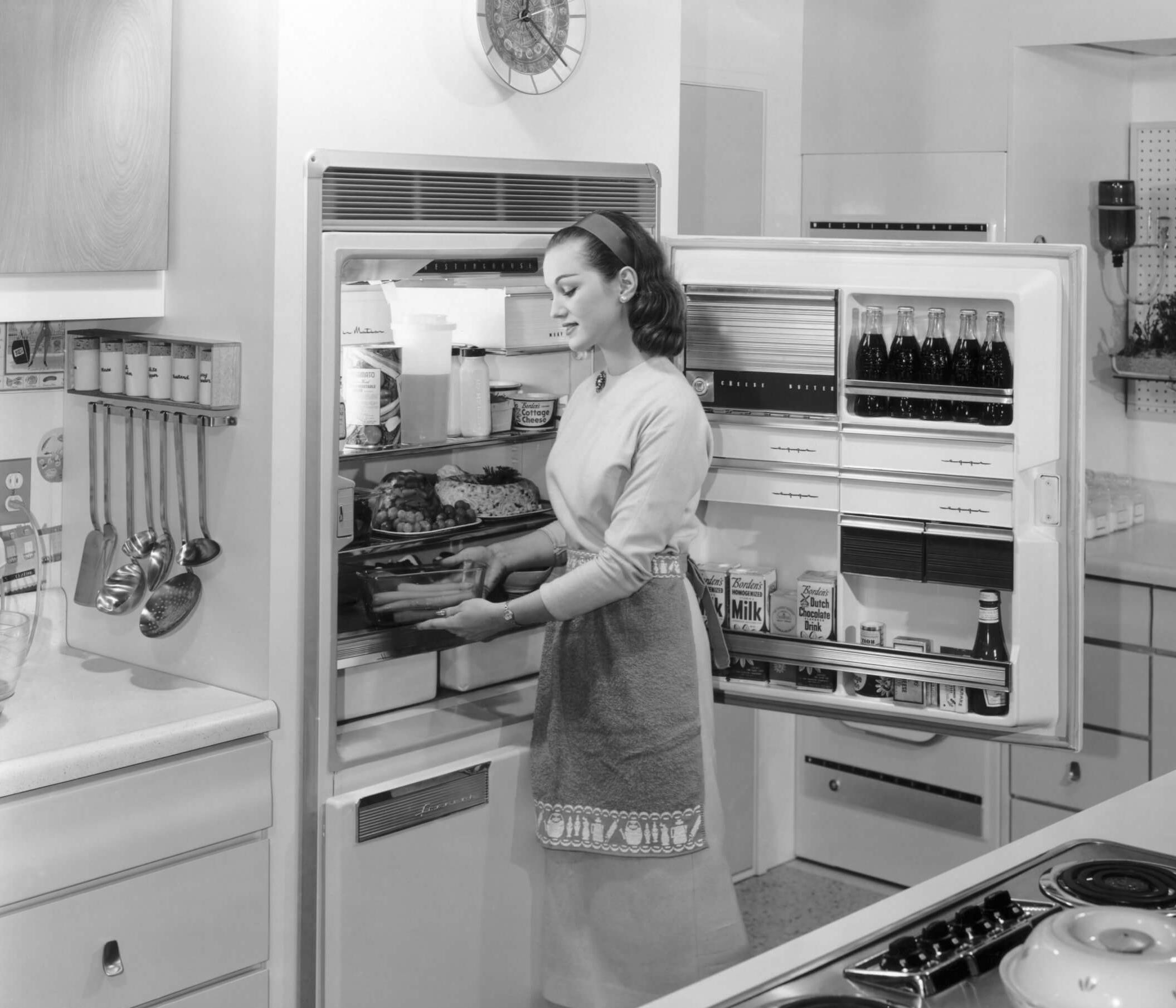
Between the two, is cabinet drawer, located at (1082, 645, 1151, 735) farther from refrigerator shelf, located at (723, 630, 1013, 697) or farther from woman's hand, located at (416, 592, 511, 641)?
woman's hand, located at (416, 592, 511, 641)

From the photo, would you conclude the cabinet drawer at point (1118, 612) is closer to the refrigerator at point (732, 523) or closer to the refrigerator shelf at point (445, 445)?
the refrigerator at point (732, 523)

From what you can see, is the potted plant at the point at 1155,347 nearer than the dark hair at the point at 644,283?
No

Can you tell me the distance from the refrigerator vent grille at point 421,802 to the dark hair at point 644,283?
2.70 ft

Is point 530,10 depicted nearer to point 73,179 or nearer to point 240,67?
point 240,67

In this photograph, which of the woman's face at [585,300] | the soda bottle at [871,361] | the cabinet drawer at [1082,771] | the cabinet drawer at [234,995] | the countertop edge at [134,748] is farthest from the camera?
the cabinet drawer at [1082,771]

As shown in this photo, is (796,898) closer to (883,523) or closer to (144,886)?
(883,523)

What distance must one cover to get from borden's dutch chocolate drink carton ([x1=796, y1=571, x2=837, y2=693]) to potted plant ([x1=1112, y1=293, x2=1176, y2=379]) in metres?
1.61

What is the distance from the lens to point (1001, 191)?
11.3 ft

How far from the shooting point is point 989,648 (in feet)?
8.00

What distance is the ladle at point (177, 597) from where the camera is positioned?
2.40 metres

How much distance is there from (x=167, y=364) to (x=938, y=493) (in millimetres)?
1294

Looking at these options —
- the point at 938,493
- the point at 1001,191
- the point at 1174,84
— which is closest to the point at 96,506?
the point at 938,493

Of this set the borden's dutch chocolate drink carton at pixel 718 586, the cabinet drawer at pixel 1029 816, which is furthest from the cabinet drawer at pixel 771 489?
the cabinet drawer at pixel 1029 816

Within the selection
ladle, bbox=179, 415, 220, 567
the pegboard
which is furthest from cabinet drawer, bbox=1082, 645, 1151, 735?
ladle, bbox=179, 415, 220, 567
